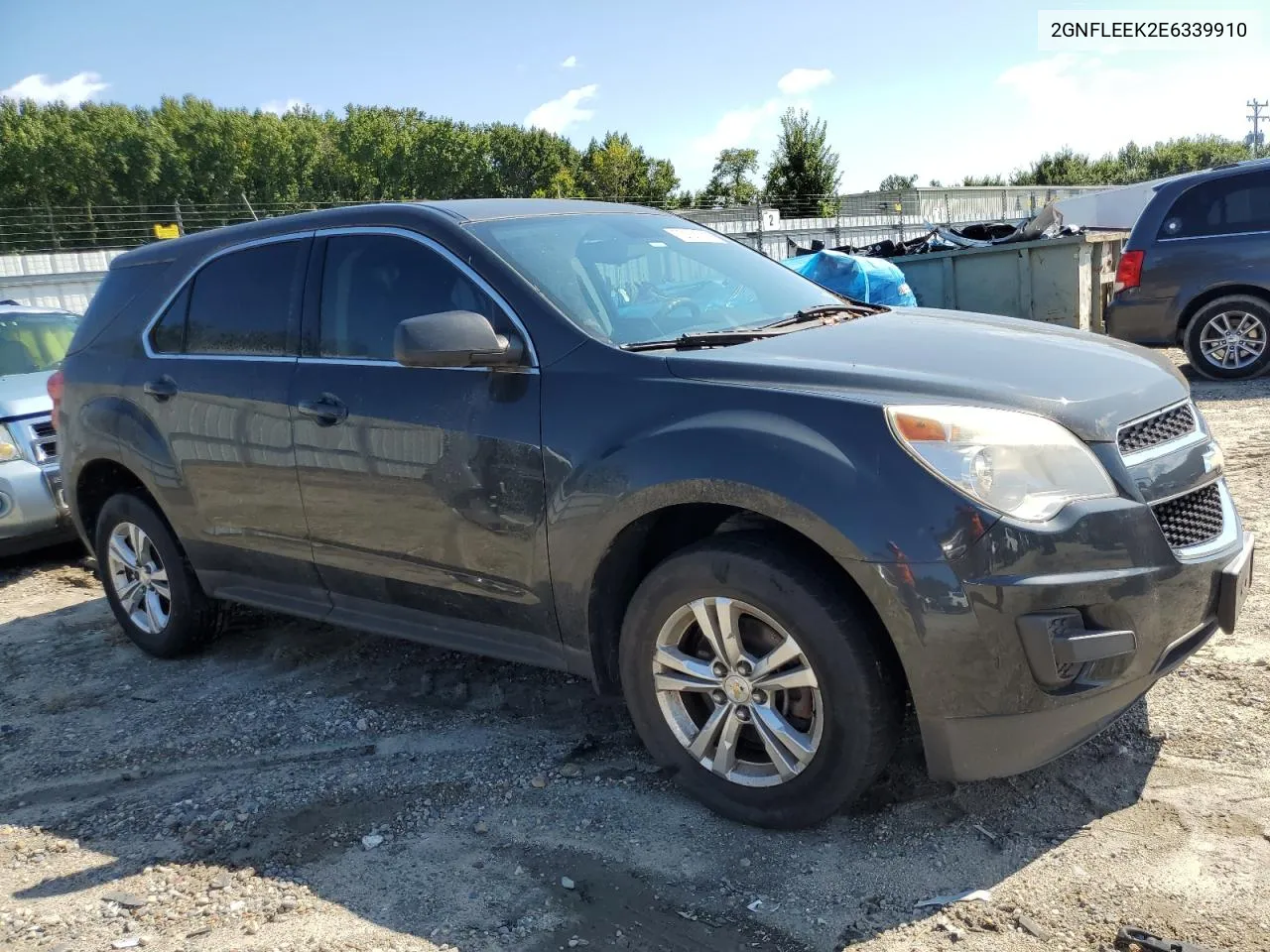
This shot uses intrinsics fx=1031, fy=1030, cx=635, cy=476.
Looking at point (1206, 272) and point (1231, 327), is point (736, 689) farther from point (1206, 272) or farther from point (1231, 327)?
point (1231, 327)

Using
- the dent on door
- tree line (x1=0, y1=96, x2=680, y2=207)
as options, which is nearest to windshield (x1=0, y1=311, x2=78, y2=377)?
the dent on door

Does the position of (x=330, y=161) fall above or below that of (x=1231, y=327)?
above

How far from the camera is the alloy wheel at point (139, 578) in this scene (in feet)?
15.6

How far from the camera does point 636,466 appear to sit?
292cm

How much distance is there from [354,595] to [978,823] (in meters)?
2.28

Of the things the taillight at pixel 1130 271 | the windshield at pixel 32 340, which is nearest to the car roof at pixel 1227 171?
the taillight at pixel 1130 271

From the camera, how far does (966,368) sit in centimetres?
285

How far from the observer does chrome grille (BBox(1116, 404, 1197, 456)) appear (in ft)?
8.89

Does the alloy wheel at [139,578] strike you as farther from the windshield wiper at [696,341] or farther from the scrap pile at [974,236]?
the scrap pile at [974,236]

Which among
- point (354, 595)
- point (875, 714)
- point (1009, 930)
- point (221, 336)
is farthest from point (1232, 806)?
point (221, 336)

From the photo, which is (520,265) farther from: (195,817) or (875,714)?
(195,817)

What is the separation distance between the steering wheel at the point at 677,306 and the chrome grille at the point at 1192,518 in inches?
61.0

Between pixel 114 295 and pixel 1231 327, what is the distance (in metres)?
8.97

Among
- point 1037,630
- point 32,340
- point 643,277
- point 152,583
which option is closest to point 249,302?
point 152,583
